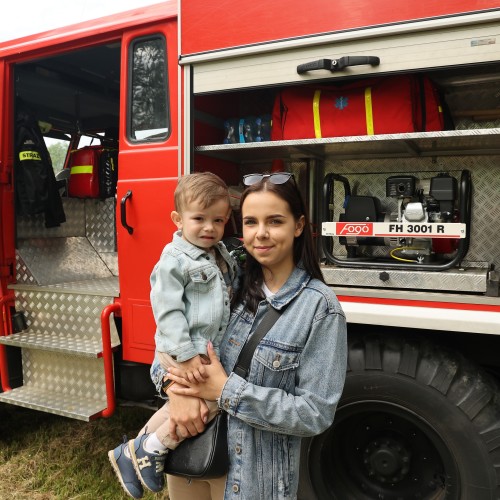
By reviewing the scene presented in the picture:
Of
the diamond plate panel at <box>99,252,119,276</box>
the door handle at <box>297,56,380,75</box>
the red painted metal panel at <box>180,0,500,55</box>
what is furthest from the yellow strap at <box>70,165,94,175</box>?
the door handle at <box>297,56,380,75</box>

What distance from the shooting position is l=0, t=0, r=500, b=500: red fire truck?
193 centimetres

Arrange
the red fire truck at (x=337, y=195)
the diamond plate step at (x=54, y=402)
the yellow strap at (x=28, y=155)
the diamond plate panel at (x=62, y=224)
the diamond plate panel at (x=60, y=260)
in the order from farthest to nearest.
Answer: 1. the diamond plate panel at (x=62, y=224)
2. the diamond plate panel at (x=60, y=260)
3. the yellow strap at (x=28, y=155)
4. the diamond plate step at (x=54, y=402)
5. the red fire truck at (x=337, y=195)

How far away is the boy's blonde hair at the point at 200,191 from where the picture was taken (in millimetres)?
1400

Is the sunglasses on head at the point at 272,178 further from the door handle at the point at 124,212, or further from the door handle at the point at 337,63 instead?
the door handle at the point at 124,212

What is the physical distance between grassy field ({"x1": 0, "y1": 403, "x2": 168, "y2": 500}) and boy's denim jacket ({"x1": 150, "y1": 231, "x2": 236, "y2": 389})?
1.77 m

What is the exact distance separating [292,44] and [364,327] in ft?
4.36

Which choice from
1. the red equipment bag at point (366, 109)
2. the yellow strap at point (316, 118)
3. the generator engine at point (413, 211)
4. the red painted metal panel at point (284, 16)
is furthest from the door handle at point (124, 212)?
the generator engine at point (413, 211)

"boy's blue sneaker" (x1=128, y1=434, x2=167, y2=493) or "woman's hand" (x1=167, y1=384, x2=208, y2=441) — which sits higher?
"woman's hand" (x1=167, y1=384, x2=208, y2=441)

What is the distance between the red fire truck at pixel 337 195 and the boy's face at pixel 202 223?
898 mm

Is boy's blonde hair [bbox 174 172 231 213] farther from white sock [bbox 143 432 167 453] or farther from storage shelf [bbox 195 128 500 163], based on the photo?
storage shelf [bbox 195 128 500 163]

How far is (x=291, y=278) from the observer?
4.34 ft

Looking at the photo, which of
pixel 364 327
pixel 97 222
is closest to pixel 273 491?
pixel 364 327

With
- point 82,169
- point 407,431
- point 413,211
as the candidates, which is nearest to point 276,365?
point 407,431

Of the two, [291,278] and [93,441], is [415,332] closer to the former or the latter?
[291,278]
